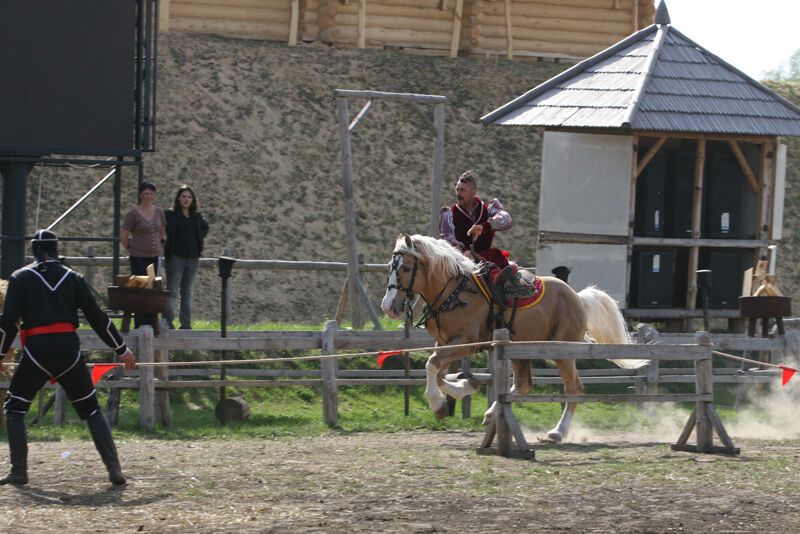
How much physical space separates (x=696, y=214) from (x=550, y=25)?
15.9 meters

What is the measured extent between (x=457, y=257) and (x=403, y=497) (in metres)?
4.38

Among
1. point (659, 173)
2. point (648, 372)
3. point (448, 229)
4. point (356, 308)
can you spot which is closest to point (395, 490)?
point (448, 229)

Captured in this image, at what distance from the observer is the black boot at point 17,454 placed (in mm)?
10711

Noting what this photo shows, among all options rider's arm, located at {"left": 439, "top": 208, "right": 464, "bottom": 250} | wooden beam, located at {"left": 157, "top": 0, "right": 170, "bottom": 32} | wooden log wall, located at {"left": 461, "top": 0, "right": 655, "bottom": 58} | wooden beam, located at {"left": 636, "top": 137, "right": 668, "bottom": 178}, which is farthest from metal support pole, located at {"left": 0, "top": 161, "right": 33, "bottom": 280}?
wooden log wall, located at {"left": 461, "top": 0, "right": 655, "bottom": 58}

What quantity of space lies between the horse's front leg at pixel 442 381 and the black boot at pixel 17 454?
434cm

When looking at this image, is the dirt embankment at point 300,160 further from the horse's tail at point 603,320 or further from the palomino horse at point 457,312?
the palomino horse at point 457,312

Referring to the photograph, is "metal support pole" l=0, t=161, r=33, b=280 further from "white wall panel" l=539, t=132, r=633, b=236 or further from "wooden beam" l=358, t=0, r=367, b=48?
"wooden beam" l=358, t=0, r=367, b=48

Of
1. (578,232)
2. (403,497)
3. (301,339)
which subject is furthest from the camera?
(578,232)

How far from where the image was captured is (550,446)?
45.9 feet

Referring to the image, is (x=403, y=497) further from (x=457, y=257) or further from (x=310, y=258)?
(x=310, y=258)

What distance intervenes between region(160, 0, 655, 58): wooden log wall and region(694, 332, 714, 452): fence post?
21.4m

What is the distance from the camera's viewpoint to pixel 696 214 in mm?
21875

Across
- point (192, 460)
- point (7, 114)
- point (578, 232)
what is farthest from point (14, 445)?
point (578, 232)

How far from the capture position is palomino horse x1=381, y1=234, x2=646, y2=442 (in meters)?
13.9
